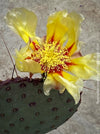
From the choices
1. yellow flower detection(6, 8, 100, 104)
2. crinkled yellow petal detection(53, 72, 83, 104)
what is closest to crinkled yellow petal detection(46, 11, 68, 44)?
yellow flower detection(6, 8, 100, 104)

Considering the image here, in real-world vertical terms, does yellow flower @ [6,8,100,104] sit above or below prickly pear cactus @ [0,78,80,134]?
above

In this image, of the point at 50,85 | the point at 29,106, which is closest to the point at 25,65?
the point at 50,85

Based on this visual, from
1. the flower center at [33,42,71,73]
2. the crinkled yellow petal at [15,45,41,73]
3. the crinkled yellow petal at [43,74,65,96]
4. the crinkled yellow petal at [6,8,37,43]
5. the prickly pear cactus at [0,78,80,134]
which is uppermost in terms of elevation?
the crinkled yellow petal at [6,8,37,43]

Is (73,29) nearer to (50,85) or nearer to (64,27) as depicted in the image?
(64,27)

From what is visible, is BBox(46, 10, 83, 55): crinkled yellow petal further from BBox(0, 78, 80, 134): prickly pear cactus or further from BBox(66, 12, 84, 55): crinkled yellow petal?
BBox(0, 78, 80, 134): prickly pear cactus

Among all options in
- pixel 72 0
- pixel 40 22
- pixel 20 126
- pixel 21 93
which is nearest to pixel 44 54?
pixel 21 93

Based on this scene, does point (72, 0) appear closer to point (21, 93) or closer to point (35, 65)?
point (21, 93)

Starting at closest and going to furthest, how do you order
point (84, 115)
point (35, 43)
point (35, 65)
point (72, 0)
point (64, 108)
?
point (35, 65) < point (35, 43) < point (64, 108) < point (84, 115) < point (72, 0)

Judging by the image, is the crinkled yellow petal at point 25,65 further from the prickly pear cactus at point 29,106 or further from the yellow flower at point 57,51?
the prickly pear cactus at point 29,106
